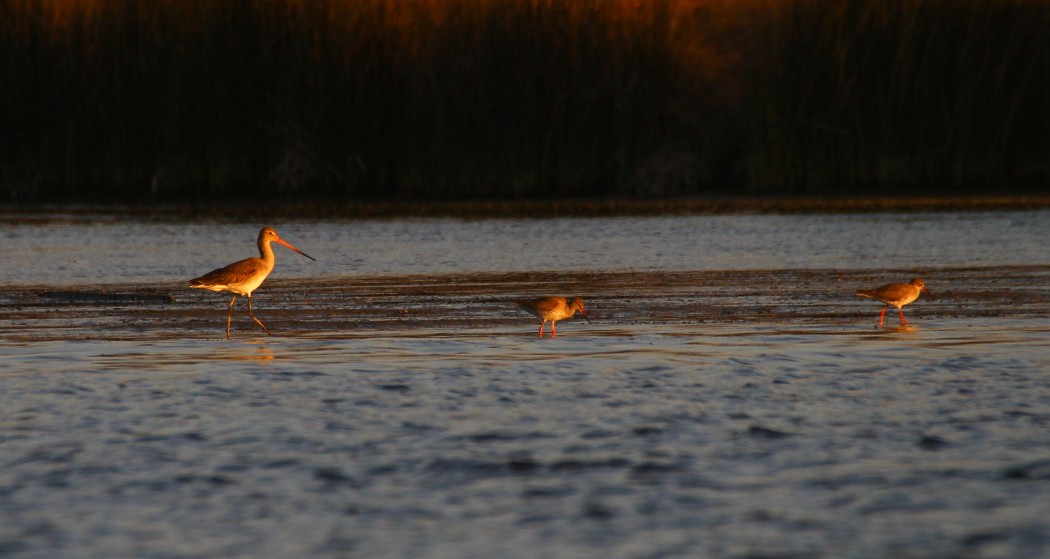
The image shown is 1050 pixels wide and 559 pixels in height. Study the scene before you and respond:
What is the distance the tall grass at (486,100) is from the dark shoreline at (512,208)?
Answer: 1678mm

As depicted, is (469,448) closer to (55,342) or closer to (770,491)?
(770,491)

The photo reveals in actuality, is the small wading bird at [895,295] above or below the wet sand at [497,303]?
above

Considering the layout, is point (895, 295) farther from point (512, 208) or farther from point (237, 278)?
point (512, 208)

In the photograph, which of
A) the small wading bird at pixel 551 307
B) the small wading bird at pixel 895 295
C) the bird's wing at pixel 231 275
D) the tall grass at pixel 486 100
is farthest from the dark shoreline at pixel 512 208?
Result: the small wading bird at pixel 551 307

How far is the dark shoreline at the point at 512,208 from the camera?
2762 cm

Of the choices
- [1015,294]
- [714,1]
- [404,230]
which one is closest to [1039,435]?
[1015,294]

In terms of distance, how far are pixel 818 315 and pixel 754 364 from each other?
10.1ft

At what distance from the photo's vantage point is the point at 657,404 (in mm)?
8227

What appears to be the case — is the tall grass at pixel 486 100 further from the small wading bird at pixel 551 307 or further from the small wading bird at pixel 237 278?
the small wading bird at pixel 551 307

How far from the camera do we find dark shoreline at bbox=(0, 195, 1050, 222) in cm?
2762

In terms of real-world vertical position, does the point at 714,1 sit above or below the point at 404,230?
above

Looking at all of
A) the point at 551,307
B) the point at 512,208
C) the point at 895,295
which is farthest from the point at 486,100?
the point at 551,307

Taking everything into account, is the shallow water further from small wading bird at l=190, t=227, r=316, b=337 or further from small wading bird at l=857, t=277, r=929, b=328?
small wading bird at l=190, t=227, r=316, b=337

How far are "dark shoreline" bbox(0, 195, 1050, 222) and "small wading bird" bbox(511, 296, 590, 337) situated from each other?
49.9ft
